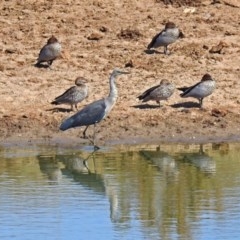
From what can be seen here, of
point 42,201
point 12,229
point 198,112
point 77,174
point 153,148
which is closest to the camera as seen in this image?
point 12,229

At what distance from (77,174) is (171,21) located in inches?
300

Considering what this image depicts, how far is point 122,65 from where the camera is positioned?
19781 millimetres

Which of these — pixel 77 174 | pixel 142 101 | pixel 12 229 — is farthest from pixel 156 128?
pixel 12 229

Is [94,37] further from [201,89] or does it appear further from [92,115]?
[92,115]

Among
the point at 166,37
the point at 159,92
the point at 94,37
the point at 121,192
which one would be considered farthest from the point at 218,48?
the point at 121,192

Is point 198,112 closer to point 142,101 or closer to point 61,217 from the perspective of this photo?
point 142,101

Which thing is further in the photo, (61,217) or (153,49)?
(153,49)

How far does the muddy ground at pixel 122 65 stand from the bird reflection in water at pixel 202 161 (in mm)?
1045

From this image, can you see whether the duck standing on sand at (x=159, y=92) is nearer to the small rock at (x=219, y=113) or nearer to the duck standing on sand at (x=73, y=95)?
the small rock at (x=219, y=113)

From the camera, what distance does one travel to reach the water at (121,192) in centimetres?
1177

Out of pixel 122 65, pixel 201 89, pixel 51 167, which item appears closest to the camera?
pixel 51 167

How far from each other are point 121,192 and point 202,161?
2.39 m

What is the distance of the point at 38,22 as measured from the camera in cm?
2180

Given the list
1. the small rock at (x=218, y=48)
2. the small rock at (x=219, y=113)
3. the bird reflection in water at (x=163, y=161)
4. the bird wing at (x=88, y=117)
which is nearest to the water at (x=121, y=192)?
the bird reflection in water at (x=163, y=161)
